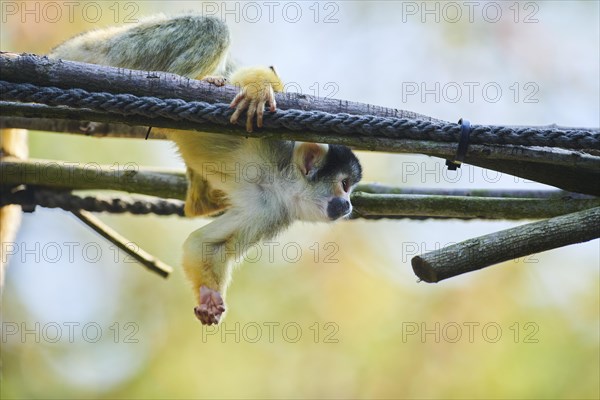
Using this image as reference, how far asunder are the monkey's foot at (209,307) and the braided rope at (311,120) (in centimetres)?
105

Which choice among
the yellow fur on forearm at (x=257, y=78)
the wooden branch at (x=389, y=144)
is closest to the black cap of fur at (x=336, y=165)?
the yellow fur on forearm at (x=257, y=78)

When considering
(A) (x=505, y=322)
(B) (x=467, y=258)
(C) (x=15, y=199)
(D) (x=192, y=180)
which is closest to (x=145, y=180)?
(D) (x=192, y=180)

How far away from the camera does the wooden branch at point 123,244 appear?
4.53m

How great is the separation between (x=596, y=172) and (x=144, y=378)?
756 centimetres

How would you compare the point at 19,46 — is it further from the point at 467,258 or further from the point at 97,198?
the point at 467,258

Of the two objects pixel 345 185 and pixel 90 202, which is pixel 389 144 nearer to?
pixel 345 185

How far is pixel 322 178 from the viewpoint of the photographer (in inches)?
149

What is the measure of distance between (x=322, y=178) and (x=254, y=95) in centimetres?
91

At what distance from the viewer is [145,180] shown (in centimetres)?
449

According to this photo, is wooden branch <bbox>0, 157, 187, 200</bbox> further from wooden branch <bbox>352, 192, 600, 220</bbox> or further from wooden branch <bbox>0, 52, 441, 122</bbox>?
wooden branch <bbox>0, 52, 441, 122</bbox>

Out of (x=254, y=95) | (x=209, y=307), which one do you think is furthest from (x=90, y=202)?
(x=254, y=95)

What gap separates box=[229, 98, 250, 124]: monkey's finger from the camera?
2904mm

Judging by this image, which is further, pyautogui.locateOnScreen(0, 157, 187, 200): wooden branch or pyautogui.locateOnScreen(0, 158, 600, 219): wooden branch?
pyautogui.locateOnScreen(0, 157, 187, 200): wooden branch

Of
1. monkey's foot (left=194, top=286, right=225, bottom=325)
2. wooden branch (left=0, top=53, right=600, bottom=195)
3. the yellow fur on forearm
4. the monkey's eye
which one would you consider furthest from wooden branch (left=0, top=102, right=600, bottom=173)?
monkey's foot (left=194, top=286, right=225, bottom=325)
